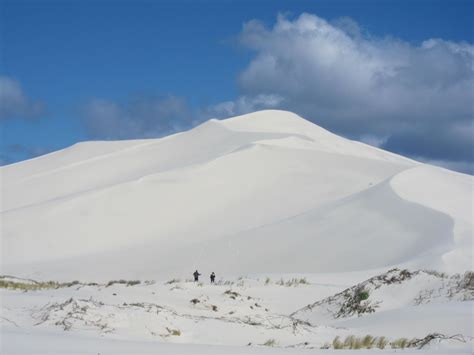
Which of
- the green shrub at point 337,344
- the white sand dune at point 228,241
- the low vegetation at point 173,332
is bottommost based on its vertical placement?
the green shrub at point 337,344

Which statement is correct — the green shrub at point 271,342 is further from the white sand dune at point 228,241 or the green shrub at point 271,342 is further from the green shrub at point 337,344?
the green shrub at point 337,344

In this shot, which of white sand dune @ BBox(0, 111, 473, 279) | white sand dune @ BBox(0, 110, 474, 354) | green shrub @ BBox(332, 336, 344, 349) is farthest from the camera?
white sand dune @ BBox(0, 111, 473, 279)

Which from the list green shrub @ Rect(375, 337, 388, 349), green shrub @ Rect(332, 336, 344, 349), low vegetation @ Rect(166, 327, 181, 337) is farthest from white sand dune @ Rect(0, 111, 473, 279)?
low vegetation @ Rect(166, 327, 181, 337)

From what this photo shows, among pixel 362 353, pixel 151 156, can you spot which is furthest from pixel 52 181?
pixel 362 353

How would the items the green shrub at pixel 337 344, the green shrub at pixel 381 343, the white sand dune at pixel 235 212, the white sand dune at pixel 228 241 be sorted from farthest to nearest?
the white sand dune at pixel 235 212 → the white sand dune at pixel 228 241 → the green shrub at pixel 381 343 → the green shrub at pixel 337 344

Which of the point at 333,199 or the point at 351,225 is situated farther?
the point at 333,199

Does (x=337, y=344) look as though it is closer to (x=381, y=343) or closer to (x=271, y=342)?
(x=381, y=343)

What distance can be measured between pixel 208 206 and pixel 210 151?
30.0ft

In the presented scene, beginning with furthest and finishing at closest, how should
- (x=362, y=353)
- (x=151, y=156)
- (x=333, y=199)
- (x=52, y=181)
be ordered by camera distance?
1. (x=151, y=156)
2. (x=52, y=181)
3. (x=333, y=199)
4. (x=362, y=353)

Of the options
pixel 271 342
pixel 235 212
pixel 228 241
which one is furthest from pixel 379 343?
pixel 235 212

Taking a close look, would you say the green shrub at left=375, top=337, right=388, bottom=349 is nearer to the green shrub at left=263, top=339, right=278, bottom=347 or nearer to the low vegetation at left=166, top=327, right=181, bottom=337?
the green shrub at left=263, top=339, right=278, bottom=347

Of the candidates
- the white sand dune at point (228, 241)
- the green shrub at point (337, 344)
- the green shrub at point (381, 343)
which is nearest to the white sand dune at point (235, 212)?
the white sand dune at point (228, 241)

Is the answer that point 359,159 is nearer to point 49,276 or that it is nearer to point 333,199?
point 333,199

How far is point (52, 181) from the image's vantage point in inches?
1547
